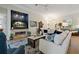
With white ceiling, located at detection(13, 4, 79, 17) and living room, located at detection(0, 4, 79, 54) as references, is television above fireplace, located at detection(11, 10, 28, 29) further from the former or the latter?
white ceiling, located at detection(13, 4, 79, 17)

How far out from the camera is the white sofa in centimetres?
194

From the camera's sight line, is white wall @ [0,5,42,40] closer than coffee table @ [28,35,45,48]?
Yes

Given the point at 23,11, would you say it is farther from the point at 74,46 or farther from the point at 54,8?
the point at 74,46

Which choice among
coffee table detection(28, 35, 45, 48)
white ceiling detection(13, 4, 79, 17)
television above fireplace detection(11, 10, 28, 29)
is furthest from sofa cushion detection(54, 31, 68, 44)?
television above fireplace detection(11, 10, 28, 29)

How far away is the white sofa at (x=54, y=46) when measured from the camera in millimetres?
1937

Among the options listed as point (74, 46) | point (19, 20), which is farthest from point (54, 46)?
point (19, 20)

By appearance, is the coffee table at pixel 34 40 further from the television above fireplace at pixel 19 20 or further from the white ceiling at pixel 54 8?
the white ceiling at pixel 54 8

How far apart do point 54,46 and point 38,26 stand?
529 mm

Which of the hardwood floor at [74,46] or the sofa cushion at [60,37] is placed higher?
the sofa cushion at [60,37]

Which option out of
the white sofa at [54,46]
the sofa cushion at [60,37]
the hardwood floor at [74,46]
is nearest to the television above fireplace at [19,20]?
the white sofa at [54,46]

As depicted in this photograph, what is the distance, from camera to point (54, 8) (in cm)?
191

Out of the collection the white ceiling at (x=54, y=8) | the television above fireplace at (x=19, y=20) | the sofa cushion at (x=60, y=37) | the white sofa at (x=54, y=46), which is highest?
the white ceiling at (x=54, y=8)

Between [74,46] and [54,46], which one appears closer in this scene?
[74,46]
